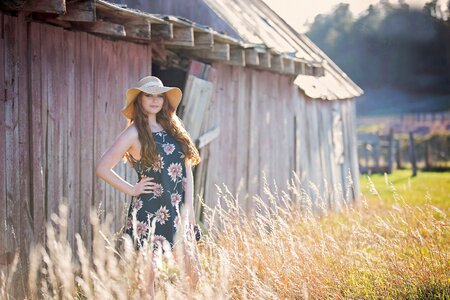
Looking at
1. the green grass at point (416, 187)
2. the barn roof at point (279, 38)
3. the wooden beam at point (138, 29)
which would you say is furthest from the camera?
the green grass at point (416, 187)

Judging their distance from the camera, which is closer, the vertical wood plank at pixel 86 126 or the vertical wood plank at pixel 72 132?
the vertical wood plank at pixel 72 132

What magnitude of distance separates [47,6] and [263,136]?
5.71 metres

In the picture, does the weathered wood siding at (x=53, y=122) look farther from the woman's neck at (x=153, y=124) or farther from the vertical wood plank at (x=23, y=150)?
the woman's neck at (x=153, y=124)

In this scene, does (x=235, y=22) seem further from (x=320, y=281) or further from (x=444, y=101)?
(x=444, y=101)

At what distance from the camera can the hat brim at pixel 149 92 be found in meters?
5.39

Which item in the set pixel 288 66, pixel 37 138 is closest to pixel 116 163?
pixel 37 138

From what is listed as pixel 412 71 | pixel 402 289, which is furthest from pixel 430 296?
pixel 412 71

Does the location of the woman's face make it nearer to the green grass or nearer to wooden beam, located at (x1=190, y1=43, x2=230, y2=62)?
wooden beam, located at (x1=190, y1=43, x2=230, y2=62)

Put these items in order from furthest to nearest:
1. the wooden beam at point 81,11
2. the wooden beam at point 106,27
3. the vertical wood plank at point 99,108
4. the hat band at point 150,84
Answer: the vertical wood plank at point 99,108 < the wooden beam at point 106,27 < the wooden beam at point 81,11 < the hat band at point 150,84

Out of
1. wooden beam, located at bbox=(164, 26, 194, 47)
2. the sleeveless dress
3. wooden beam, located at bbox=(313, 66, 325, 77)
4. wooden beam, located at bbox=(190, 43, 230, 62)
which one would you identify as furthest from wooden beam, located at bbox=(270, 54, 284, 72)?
the sleeveless dress

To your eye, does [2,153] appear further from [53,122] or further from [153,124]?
[153,124]

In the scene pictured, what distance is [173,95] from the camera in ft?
18.7

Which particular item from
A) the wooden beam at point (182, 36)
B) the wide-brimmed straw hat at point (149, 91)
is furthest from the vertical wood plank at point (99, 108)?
the wide-brimmed straw hat at point (149, 91)

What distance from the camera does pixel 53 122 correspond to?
6.30 meters
